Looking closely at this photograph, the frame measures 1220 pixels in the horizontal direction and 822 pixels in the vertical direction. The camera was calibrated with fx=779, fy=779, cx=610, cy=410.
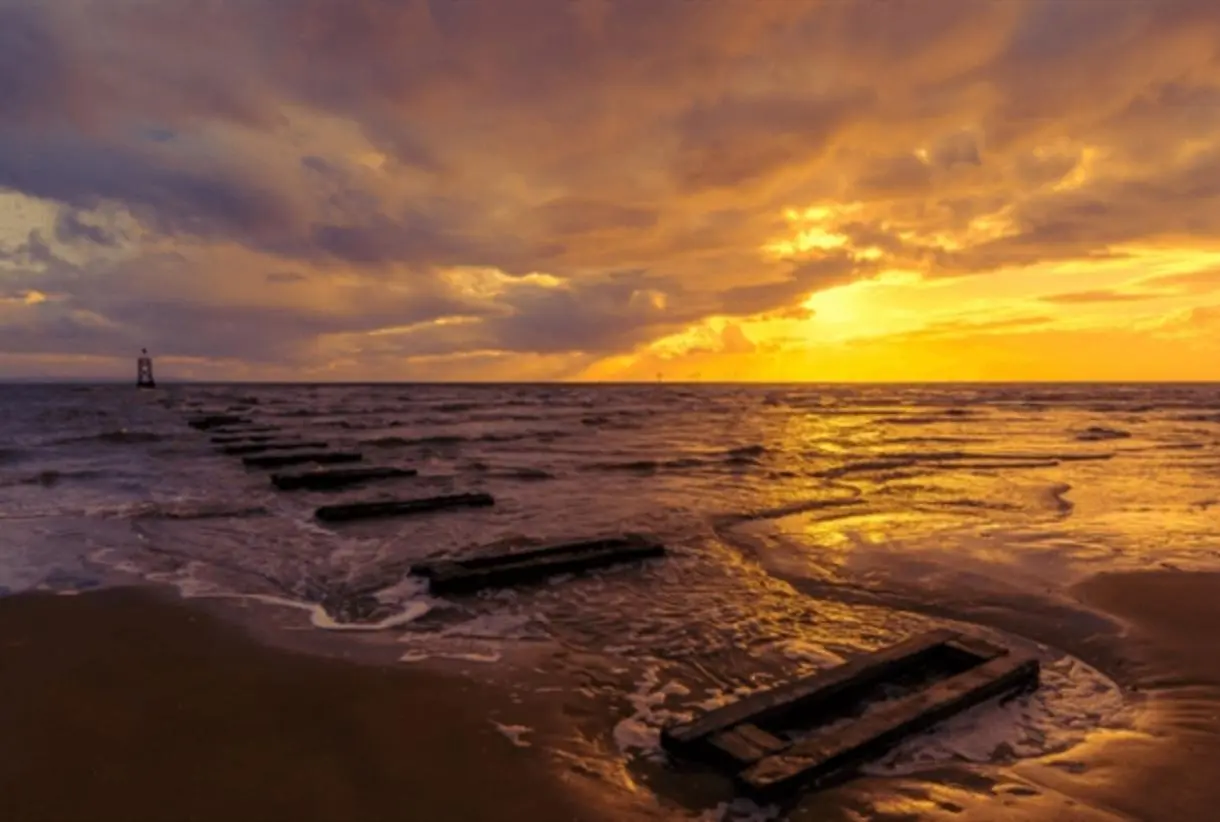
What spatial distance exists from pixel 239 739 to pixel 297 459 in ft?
71.4

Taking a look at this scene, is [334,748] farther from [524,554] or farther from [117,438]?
[117,438]

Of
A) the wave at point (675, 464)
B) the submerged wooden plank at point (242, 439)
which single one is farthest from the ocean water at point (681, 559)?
the submerged wooden plank at point (242, 439)

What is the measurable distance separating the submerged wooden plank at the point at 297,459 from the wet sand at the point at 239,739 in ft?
58.5

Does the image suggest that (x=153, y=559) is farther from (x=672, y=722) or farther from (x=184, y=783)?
(x=672, y=722)

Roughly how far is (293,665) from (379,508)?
8.76m

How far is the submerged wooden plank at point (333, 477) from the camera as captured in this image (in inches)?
792

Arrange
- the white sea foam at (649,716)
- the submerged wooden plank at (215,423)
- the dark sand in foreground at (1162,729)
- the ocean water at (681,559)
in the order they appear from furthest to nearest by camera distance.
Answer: the submerged wooden plank at (215,423)
the ocean water at (681,559)
the white sea foam at (649,716)
the dark sand in foreground at (1162,729)

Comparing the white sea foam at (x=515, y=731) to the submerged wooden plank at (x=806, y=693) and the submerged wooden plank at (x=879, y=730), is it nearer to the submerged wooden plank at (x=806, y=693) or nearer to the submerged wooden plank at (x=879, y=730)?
the submerged wooden plank at (x=806, y=693)

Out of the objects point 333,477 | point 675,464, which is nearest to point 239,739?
Answer: point 333,477

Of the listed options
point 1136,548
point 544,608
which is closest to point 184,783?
point 544,608

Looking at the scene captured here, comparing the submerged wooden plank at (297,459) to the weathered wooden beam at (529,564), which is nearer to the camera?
the weathered wooden beam at (529,564)

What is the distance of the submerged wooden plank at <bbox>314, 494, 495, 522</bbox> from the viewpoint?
49.4 ft

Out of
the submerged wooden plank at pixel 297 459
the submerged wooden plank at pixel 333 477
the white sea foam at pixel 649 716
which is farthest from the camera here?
the submerged wooden plank at pixel 297 459

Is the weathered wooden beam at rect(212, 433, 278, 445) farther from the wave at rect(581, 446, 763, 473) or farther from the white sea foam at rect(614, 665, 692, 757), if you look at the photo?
the white sea foam at rect(614, 665, 692, 757)
